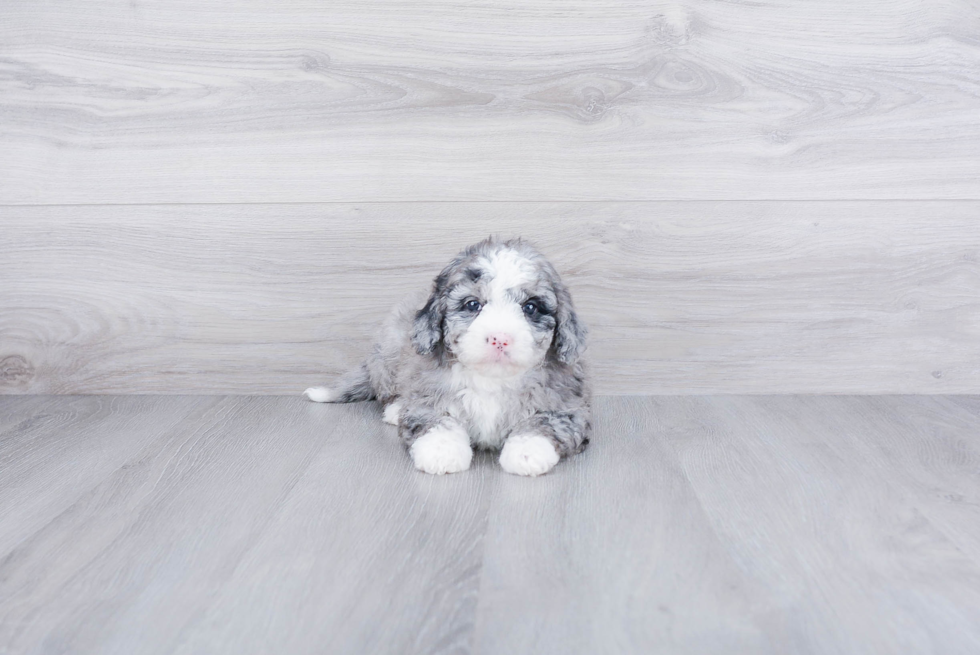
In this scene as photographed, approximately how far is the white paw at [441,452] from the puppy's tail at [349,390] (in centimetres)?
53

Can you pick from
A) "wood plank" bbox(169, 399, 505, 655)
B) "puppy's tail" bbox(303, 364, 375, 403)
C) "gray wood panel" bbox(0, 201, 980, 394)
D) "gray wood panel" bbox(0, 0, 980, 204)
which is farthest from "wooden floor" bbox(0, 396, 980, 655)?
"gray wood panel" bbox(0, 0, 980, 204)

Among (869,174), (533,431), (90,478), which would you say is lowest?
(90,478)

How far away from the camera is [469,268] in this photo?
1.58 meters

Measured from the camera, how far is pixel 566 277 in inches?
82.5

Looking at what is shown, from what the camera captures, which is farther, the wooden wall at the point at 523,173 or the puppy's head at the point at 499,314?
the wooden wall at the point at 523,173

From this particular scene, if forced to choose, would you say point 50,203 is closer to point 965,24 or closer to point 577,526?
point 577,526

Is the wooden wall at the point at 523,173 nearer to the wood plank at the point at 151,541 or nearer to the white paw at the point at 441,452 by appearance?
the wood plank at the point at 151,541

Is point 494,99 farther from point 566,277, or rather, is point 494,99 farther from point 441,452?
point 441,452

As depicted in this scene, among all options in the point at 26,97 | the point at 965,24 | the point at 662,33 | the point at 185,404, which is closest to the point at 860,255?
the point at 965,24

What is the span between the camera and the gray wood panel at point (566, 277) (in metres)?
2.08

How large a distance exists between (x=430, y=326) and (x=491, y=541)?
1.74ft

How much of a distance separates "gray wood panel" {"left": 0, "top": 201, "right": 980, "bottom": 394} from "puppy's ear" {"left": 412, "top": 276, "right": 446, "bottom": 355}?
19.7 inches

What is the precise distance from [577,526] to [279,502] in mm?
541

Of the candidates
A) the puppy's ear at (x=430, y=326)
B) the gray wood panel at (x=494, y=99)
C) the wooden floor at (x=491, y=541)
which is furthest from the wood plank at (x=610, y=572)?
the gray wood panel at (x=494, y=99)
